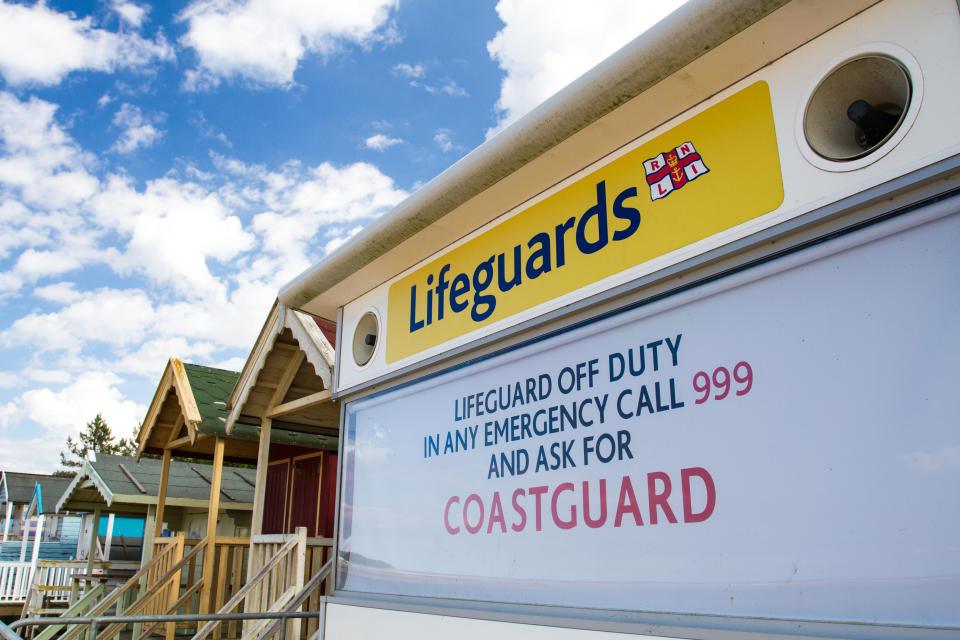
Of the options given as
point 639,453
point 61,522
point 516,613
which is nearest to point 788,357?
point 639,453

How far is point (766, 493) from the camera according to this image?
244cm

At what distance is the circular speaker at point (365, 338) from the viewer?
509 cm

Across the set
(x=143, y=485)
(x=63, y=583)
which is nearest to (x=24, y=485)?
(x=63, y=583)

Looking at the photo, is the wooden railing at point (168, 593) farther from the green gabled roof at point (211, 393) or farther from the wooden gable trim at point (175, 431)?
the wooden gable trim at point (175, 431)

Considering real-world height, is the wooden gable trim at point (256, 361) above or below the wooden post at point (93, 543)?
above

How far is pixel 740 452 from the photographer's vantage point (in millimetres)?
2555

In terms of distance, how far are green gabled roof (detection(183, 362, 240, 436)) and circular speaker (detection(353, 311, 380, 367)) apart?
4700mm

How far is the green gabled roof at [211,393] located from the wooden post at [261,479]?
0.80 meters

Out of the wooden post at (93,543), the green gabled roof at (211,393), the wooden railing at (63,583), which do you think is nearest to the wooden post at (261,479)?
the green gabled roof at (211,393)

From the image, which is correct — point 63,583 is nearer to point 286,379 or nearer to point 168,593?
point 168,593

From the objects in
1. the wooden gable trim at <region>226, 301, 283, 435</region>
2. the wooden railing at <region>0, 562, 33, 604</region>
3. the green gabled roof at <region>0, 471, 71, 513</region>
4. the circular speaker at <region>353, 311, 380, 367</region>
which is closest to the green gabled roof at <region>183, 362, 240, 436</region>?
the wooden gable trim at <region>226, 301, 283, 435</region>

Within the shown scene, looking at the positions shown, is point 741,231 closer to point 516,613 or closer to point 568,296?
point 568,296

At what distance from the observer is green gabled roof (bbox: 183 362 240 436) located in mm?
9117

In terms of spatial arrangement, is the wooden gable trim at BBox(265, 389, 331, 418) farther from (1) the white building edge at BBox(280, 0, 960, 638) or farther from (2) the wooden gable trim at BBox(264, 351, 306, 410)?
(1) the white building edge at BBox(280, 0, 960, 638)
